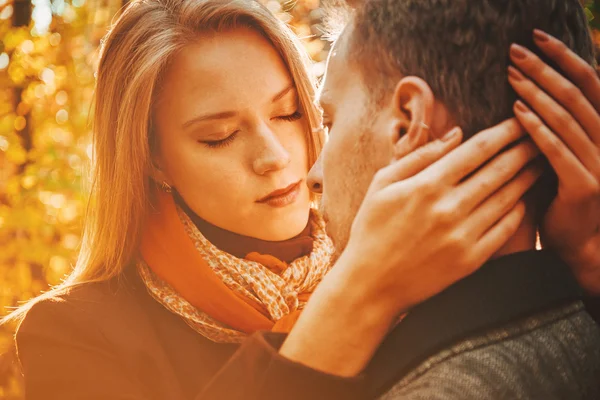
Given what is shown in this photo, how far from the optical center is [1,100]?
6500 mm

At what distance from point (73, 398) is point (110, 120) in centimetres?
108

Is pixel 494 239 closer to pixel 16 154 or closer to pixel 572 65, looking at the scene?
pixel 572 65

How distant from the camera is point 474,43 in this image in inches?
55.7

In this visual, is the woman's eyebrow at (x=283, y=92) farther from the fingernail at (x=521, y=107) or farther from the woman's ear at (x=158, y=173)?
the fingernail at (x=521, y=107)

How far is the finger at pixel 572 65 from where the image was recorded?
1387mm

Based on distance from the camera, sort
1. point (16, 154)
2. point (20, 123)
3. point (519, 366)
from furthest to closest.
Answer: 1. point (20, 123)
2. point (16, 154)
3. point (519, 366)

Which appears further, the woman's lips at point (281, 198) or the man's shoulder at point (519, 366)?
the woman's lips at point (281, 198)

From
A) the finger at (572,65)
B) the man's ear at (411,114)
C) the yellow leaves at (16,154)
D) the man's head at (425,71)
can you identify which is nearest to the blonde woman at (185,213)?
the man's head at (425,71)

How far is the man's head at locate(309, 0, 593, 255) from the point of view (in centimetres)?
141

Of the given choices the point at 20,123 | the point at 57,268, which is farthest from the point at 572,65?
the point at 20,123

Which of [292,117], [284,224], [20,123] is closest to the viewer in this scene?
[284,224]

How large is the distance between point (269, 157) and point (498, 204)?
3.56ft

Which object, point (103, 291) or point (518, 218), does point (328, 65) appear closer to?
point (518, 218)

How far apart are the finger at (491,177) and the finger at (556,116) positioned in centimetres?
8
